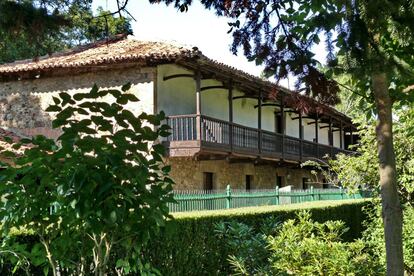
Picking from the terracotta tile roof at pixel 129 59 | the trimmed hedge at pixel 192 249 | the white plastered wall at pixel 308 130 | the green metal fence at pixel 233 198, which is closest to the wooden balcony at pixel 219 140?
the green metal fence at pixel 233 198

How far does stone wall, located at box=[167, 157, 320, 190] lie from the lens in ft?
57.0

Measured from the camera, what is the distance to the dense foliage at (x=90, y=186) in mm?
2855

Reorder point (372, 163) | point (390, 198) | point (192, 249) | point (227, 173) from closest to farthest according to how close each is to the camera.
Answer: point (390, 198) < point (192, 249) < point (372, 163) < point (227, 173)

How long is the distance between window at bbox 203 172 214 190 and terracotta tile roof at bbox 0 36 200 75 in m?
5.00

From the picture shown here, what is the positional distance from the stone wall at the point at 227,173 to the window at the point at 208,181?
4.3 inches

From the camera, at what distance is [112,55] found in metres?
15.9

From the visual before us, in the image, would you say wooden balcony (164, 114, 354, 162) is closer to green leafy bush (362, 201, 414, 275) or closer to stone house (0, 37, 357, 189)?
stone house (0, 37, 357, 189)

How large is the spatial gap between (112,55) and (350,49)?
43.8ft

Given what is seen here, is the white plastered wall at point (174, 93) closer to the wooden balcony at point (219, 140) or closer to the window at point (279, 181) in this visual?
the wooden balcony at point (219, 140)

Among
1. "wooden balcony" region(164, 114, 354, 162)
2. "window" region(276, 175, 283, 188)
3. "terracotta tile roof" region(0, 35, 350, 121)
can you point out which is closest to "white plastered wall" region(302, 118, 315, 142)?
"window" region(276, 175, 283, 188)

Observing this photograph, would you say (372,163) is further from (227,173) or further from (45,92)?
(45,92)

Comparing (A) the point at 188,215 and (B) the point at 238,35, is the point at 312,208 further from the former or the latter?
(B) the point at 238,35

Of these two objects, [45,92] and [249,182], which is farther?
[249,182]

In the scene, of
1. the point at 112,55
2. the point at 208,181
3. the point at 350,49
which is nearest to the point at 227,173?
the point at 208,181
